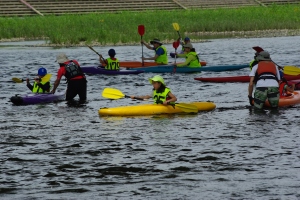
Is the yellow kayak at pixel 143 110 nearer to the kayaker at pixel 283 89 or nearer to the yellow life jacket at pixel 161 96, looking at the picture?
the yellow life jacket at pixel 161 96

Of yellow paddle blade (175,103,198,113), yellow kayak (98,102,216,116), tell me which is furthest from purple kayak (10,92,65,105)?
yellow paddle blade (175,103,198,113)

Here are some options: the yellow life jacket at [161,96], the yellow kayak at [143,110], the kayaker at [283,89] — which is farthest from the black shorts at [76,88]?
the kayaker at [283,89]

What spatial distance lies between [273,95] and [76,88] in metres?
4.63

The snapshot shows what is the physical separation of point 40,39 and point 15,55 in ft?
28.5

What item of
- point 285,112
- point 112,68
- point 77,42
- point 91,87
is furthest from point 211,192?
point 77,42

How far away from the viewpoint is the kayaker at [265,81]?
646 inches

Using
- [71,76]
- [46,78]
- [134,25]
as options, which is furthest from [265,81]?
[134,25]

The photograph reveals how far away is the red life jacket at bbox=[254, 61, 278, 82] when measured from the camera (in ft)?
53.9

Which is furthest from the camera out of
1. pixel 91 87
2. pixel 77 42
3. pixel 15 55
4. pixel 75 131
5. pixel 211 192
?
pixel 77 42

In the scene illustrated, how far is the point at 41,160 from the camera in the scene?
1241 cm

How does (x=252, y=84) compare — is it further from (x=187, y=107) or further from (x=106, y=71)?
(x=106, y=71)

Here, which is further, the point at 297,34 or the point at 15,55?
the point at 297,34

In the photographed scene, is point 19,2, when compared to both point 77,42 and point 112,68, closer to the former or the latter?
point 77,42

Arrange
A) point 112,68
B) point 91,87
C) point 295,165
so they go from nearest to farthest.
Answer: point 295,165 → point 91,87 → point 112,68
